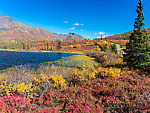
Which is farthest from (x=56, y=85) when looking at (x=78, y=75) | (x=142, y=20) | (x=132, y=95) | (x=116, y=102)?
(x=142, y=20)

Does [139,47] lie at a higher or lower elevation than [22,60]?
higher

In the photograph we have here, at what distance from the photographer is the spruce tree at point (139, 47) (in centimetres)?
1392

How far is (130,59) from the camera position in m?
15.4

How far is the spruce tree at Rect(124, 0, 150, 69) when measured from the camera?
13922mm

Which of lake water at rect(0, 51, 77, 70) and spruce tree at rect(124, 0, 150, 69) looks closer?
spruce tree at rect(124, 0, 150, 69)

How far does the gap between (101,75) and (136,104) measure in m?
5.89

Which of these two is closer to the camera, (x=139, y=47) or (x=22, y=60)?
(x=139, y=47)

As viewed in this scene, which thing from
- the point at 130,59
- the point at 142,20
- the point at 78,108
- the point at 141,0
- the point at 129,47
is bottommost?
the point at 78,108

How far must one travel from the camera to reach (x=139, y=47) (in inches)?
568

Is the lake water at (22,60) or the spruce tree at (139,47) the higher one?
the spruce tree at (139,47)

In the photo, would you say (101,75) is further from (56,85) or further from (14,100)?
(14,100)

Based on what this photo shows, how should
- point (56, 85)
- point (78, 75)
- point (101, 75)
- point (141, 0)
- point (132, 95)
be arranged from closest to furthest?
point (132, 95), point (56, 85), point (78, 75), point (101, 75), point (141, 0)

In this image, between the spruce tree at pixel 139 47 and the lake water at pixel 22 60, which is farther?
the lake water at pixel 22 60

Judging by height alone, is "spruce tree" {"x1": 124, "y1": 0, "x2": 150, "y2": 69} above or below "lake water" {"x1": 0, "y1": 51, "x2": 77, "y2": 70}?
above
